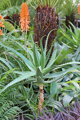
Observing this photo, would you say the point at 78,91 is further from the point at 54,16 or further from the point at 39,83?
the point at 54,16

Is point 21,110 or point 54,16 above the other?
point 54,16

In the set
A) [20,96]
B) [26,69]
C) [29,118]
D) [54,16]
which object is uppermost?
[54,16]

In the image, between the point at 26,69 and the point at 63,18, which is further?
the point at 63,18

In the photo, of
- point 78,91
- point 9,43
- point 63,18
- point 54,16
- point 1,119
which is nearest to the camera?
point 1,119

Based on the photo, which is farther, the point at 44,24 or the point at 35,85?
the point at 44,24

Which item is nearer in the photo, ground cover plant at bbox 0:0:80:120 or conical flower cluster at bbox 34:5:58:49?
ground cover plant at bbox 0:0:80:120

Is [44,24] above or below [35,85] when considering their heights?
above

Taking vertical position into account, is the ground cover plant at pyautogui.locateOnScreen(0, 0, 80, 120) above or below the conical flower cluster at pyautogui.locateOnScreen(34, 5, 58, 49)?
below

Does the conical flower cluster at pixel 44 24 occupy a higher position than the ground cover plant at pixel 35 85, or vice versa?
the conical flower cluster at pixel 44 24

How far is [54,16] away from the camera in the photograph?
3.69 m

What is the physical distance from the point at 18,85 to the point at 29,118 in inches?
13.2

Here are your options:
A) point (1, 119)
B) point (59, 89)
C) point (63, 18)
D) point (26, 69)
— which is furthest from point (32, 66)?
point (63, 18)

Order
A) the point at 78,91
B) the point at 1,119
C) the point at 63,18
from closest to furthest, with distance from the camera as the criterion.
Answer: the point at 1,119, the point at 78,91, the point at 63,18

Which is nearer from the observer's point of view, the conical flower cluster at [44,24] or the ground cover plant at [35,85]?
the ground cover plant at [35,85]
